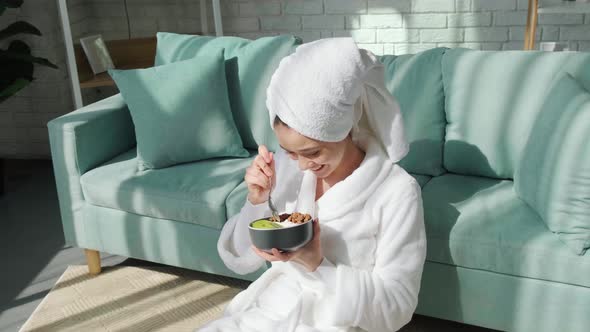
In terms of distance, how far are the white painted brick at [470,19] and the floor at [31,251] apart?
2171mm

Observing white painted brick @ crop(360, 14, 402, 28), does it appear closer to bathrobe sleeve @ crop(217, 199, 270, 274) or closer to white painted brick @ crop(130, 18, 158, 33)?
white painted brick @ crop(130, 18, 158, 33)

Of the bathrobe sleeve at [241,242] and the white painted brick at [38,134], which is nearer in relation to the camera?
the bathrobe sleeve at [241,242]

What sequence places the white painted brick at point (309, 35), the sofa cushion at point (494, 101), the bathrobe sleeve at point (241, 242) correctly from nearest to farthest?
the bathrobe sleeve at point (241, 242), the sofa cushion at point (494, 101), the white painted brick at point (309, 35)

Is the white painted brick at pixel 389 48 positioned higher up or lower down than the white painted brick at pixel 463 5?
lower down

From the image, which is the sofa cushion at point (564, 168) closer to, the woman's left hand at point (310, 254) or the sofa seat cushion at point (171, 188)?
the woman's left hand at point (310, 254)

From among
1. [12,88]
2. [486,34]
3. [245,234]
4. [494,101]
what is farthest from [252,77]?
[486,34]

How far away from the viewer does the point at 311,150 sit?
1465 millimetres

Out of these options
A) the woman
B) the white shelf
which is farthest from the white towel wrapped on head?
the white shelf

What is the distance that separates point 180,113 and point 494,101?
3.75 feet

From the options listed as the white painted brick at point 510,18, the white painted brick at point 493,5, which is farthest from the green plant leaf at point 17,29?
the white painted brick at point 510,18

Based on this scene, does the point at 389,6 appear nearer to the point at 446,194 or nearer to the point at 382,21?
the point at 382,21

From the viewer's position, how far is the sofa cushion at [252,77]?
8.68ft

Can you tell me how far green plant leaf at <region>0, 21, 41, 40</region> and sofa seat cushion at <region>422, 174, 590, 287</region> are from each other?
2540 mm

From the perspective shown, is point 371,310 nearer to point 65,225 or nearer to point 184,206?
point 184,206
